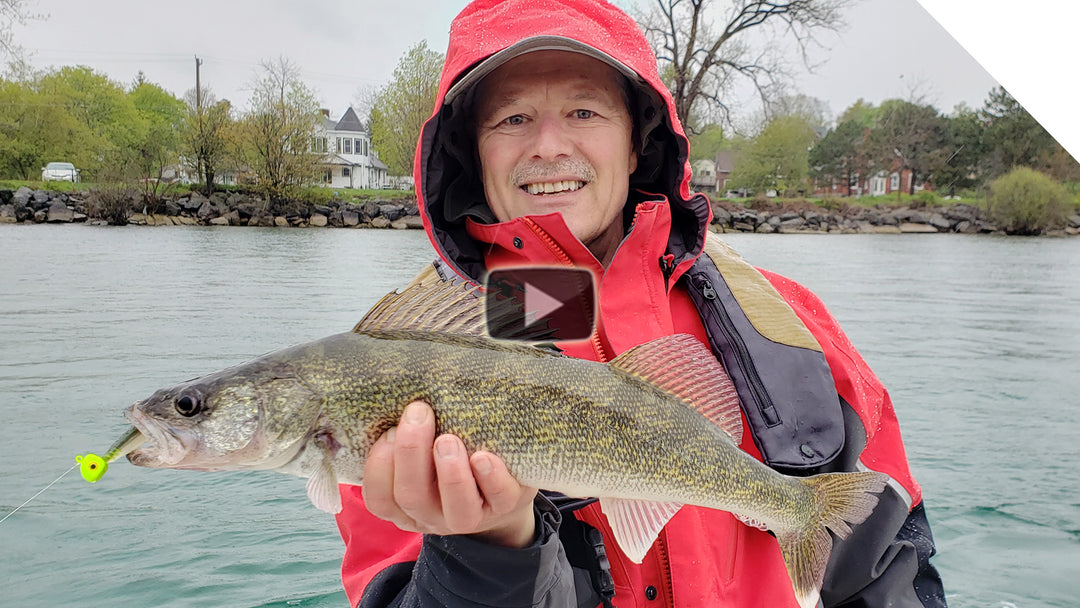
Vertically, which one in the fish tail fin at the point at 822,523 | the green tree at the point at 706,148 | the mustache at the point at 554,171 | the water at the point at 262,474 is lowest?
the water at the point at 262,474

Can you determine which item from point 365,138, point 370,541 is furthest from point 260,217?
point 365,138

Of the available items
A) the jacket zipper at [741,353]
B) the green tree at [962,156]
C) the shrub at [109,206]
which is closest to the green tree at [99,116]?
the shrub at [109,206]

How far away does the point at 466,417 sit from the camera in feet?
5.94

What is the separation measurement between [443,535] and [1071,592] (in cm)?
467

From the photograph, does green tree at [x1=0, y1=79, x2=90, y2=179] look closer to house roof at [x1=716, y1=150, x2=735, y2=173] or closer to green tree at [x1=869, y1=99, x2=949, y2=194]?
green tree at [x1=869, y1=99, x2=949, y2=194]

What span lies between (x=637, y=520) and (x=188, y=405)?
3.94 ft

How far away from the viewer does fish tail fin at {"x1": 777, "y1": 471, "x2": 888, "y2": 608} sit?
2135mm

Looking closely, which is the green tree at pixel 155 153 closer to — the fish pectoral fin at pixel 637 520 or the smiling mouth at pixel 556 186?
the smiling mouth at pixel 556 186

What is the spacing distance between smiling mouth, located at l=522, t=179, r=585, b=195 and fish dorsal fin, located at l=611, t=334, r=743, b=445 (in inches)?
36.0

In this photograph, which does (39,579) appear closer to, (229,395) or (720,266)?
(229,395)

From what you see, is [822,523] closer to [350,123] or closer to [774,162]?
[774,162]

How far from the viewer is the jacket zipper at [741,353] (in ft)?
8.30

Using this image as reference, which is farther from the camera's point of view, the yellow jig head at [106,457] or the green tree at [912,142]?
the green tree at [912,142]

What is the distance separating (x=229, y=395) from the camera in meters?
1.79
